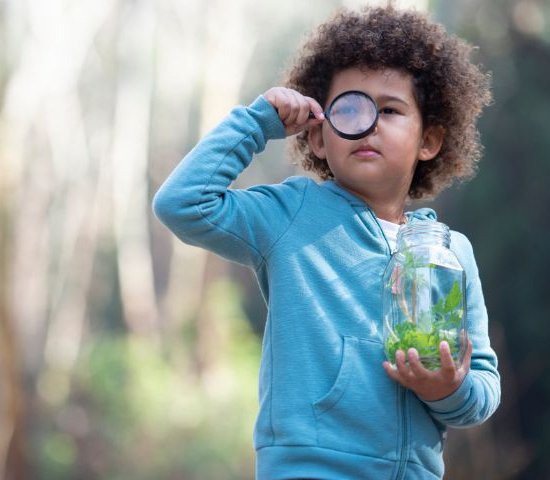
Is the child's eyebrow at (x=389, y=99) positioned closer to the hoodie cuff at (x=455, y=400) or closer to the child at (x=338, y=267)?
the child at (x=338, y=267)

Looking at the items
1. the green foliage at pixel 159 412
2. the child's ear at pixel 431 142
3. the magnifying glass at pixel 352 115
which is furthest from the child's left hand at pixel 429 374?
the green foliage at pixel 159 412

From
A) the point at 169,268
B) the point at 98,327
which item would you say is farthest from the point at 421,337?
the point at 169,268

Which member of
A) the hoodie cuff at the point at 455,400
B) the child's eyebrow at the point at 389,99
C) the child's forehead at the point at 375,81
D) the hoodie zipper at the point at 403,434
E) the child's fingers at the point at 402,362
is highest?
the child's forehead at the point at 375,81

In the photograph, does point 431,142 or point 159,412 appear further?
point 159,412

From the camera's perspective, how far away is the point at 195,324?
12266 millimetres

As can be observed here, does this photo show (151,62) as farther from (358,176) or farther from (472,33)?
(358,176)

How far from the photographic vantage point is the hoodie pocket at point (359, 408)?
5.74ft

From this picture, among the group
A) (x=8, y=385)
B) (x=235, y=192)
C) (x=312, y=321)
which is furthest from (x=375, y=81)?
(x=8, y=385)

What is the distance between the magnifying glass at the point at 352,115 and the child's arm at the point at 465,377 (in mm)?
356

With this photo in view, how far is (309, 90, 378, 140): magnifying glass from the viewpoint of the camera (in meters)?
1.90

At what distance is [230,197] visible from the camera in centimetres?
183

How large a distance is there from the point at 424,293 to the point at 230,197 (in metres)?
0.41

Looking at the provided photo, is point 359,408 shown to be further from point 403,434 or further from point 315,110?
point 315,110

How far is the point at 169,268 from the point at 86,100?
3.68 meters
